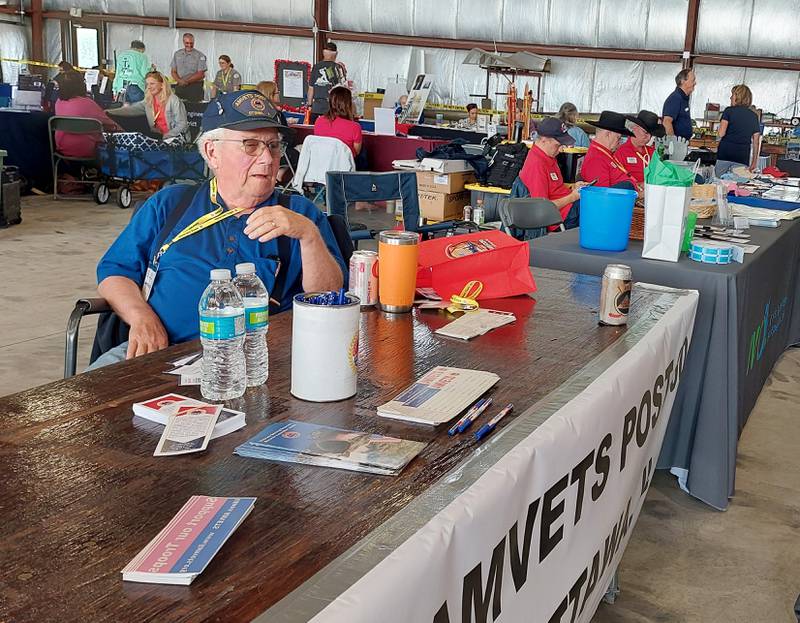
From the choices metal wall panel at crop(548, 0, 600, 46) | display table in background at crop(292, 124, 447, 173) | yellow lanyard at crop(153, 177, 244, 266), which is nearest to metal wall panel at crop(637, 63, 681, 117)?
metal wall panel at crop(548, 0, 600, 46)

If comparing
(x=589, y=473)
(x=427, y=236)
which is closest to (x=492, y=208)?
(x=427, y=236)

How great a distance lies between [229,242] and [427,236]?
3.71 m

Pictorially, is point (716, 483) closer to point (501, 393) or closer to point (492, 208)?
point (501, 393)

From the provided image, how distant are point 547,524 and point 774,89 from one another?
1233 cm

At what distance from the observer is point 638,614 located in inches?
82.5

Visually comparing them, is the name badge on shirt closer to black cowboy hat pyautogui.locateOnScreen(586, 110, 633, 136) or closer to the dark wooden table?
the dark wooden table

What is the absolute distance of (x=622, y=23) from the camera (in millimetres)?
12578

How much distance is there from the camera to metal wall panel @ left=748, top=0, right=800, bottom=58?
1173 centimetres

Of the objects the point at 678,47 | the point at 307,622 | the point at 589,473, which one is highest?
the point at 678,47

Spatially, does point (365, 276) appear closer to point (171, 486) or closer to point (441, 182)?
point (171, 486)

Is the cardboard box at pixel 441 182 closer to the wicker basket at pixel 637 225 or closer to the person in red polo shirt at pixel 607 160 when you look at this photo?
the person in red polo shirt at pixel 607 160

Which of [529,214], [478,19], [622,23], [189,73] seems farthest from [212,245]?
[478,19]

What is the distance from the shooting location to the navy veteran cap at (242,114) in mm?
1915

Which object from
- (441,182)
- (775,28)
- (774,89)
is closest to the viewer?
(441,182)
